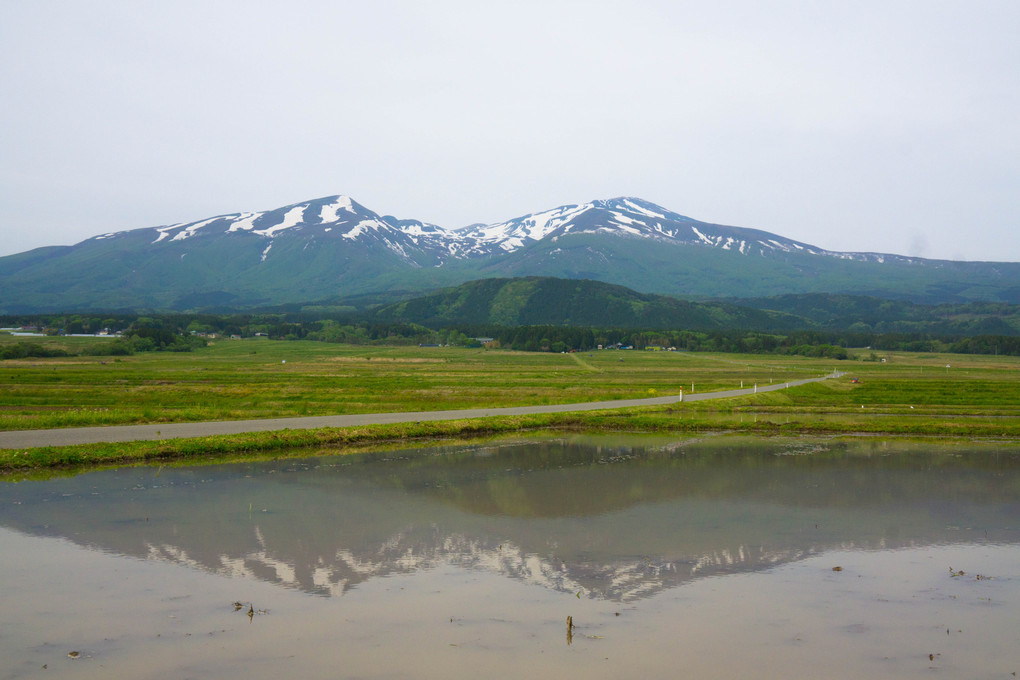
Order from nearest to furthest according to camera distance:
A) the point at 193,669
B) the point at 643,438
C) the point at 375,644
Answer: the point at 193,669 → the point at 375,644 → the point at 643,438

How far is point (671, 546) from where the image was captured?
15.1 metres

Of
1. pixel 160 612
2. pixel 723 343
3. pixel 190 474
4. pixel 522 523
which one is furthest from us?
pixel 723 343

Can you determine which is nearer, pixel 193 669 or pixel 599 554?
pixel 193 669

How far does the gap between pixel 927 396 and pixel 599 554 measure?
49.2m

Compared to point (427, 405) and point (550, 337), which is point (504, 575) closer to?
point (427, 405)

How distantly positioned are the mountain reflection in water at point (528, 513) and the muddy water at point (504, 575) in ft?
0.32

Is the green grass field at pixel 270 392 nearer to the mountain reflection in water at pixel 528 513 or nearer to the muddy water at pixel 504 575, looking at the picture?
the mountain reflection in water at pixel 528 513

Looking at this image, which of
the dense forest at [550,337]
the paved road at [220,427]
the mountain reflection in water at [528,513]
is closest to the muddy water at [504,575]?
the mountain reflection in water at [528,513]

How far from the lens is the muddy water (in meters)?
9.85

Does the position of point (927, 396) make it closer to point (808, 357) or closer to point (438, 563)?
point (438, 563)

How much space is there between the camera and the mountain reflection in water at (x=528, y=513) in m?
14.0

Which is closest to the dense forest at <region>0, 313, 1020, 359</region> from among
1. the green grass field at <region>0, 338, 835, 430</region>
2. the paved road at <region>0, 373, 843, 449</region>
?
the green grass field at <region>0, 338, 835, 430</region>

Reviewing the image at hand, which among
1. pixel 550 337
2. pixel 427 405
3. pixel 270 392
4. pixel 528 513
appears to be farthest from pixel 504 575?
pixel 550 337

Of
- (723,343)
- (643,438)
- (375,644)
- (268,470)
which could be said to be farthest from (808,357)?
(375,644)
